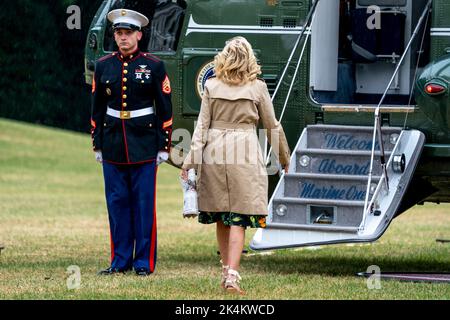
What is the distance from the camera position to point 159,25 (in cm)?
1145

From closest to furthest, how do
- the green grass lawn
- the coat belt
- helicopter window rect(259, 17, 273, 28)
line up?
1. the coat belt
2. the green grass lawn
3. helicopter window rect(259, 17, 273, 28)

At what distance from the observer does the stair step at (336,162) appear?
32.8ft

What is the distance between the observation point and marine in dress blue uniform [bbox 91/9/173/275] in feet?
31.4

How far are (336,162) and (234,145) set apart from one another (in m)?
1.82

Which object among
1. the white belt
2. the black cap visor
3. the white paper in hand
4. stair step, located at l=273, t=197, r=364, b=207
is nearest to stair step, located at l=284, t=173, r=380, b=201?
stair step, located at l=273, t=197, r=364, b=207

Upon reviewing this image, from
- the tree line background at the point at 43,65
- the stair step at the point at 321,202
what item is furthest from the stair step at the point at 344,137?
the tree line background at the point at 43,65

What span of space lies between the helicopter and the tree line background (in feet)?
82.3

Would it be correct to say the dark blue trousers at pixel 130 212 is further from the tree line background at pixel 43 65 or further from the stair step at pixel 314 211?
the tree line background at pixel 43 65

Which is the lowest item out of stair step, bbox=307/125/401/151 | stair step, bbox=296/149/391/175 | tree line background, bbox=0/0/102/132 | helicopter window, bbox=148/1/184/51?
tree line background, bbox=0/0/102/132

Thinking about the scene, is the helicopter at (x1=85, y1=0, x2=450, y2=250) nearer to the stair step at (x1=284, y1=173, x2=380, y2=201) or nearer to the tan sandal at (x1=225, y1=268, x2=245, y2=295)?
the stair step at (x1=284, y1=173, x2=380, y2=201)

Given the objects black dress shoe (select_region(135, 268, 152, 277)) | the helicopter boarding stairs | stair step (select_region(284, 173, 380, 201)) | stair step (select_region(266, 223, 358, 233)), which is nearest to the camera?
stair step (select_region(266, 223, 358, 233))

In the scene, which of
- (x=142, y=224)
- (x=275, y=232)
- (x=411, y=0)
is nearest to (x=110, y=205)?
(x=142, y=224)

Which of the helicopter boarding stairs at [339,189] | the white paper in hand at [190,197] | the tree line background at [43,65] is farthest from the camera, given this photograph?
the tree line background at [43,65]

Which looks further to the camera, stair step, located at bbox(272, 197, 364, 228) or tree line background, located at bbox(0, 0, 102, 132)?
tree line background, located at bbox(0, 0, 102, 132)
